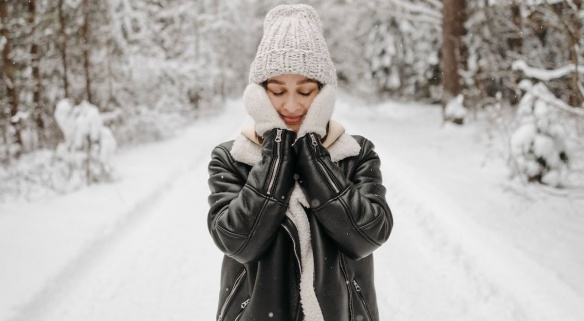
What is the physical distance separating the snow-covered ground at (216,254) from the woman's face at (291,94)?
237cm

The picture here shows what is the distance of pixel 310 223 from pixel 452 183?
6.18m

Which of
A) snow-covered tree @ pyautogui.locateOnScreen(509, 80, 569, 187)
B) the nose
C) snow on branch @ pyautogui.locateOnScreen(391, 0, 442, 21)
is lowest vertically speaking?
snow-covered tree @ pyautogui.locateOnScreen(509, 80, 569, 187)

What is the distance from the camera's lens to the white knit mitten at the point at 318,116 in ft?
5.46

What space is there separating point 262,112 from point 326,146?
33 cm

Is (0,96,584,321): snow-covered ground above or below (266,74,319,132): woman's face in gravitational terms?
below

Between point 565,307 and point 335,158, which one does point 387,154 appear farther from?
point 335,158

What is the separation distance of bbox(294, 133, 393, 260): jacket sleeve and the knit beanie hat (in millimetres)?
301

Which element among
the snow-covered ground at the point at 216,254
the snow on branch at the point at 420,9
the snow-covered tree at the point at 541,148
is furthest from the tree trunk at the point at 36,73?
the snow on branch at the point at 420,9

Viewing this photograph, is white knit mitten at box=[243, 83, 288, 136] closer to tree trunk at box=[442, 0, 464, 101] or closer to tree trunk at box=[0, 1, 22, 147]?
tree trunk at box=[0, 1, 22, 147]

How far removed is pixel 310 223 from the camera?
5.54 ft

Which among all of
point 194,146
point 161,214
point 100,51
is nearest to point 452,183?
point 161,214

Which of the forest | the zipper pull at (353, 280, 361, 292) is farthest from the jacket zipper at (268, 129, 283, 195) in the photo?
the forest

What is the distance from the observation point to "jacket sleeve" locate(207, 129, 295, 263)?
1.53 m

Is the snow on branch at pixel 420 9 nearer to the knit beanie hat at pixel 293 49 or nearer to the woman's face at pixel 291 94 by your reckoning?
the knit beanie hat at pixel 293 49
